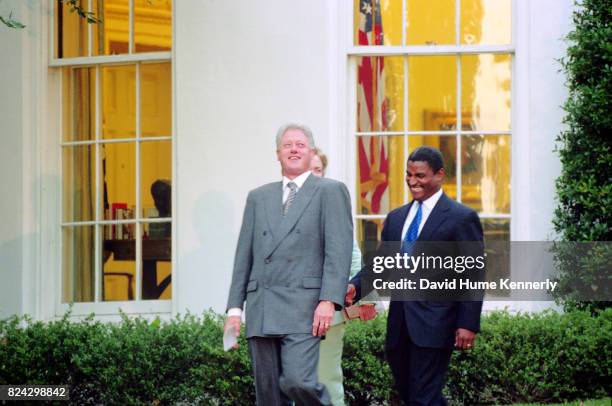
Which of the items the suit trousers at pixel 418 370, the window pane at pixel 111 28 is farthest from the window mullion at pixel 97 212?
the suit trousers at pixel 418 370

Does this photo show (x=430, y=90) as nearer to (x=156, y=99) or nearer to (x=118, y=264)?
(x=156, y=99)

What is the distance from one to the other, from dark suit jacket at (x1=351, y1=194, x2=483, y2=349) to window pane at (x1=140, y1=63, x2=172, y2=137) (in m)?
4.22

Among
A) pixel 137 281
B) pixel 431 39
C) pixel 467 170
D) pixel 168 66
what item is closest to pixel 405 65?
pixel 431 39

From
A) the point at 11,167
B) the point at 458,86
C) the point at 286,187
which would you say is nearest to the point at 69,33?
the point at 11,167

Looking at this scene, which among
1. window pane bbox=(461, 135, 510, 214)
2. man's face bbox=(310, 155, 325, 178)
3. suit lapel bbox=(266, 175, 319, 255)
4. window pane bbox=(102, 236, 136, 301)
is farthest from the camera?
window pane bbox=(102, 236, 136, 301)

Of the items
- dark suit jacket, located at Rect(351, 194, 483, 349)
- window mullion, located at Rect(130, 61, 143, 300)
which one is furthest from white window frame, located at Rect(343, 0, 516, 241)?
dark suit jacket, located at Rect(351, 194, 483, 349)

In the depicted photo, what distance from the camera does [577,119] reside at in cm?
998

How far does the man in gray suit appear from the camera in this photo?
6.97 m

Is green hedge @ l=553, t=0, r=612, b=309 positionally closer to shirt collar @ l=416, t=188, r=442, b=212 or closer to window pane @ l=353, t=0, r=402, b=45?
window pane @ l=353, t=0, r=402, b=45

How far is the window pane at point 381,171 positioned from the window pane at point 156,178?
1746 millimetres

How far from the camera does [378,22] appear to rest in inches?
422

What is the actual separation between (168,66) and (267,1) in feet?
3.75

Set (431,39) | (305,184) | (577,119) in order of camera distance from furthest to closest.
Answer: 1. (431,39)
2. (577,119)
3. (305,184)

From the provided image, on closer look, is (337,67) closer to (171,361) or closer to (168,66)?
(168,66)
